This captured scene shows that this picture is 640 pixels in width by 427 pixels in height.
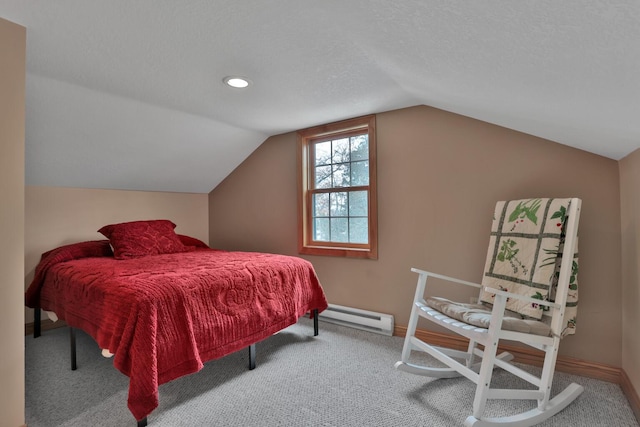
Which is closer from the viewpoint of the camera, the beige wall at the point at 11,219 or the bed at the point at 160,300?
the beige wall at the point at 11,219

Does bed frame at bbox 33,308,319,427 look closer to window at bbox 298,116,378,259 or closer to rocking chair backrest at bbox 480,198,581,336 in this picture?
window at bbox 298,116,378,259

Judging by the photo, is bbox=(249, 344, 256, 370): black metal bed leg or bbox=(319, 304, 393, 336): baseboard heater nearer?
bbox=(249, 344, 256, 370): black metal bed leg

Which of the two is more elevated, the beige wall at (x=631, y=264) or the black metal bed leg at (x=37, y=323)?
the beige wall at (x=631, y=264)

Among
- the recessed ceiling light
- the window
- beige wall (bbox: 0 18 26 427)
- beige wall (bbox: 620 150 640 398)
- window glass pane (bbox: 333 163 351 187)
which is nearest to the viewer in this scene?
beige wall (bbox: 0 18 26 427)

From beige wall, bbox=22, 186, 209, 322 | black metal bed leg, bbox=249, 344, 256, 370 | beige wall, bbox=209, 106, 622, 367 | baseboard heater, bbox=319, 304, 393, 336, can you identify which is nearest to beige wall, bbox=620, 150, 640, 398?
beige wall, bbox=209, 106, 622, 367

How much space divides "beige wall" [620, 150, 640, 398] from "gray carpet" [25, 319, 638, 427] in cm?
24

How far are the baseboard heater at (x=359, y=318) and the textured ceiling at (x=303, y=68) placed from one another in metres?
1.82

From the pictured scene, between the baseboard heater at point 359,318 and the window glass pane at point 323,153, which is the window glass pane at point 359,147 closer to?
the window glass pane at point 323,153

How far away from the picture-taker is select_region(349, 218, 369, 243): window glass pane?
3.08 metres

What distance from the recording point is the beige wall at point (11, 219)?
1.45 meters

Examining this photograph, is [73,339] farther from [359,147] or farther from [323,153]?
[359,147]

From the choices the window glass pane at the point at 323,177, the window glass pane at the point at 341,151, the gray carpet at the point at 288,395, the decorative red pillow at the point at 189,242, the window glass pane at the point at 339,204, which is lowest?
the gray carpet at the point at 288,395

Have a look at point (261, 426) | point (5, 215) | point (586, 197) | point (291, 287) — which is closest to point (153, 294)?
point (5, 215)

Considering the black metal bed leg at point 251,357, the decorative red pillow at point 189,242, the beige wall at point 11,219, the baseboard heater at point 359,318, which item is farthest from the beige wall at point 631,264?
the decorative red pillow at point 189,242
